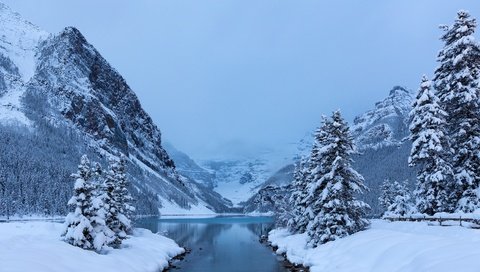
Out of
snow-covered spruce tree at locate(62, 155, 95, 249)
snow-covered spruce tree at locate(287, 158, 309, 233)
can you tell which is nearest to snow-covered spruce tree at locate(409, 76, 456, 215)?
snow-covered spruce tree at locate(287, 158, 309, 233)

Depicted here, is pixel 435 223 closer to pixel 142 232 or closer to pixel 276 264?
pixel 276 264

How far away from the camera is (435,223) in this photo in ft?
105

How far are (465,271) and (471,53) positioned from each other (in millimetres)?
22653

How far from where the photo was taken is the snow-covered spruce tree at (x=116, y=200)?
43200 mm

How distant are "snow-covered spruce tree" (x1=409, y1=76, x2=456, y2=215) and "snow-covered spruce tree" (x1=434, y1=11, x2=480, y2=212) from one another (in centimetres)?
78

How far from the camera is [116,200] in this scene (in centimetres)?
4666

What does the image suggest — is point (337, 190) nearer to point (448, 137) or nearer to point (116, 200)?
point (448, 137)

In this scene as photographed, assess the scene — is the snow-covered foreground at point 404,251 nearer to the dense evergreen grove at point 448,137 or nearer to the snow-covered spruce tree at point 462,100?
the dense evergreen grove at point 448,137

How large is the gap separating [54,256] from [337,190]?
84.0 feet

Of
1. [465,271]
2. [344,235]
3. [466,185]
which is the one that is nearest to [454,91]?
[466,185]

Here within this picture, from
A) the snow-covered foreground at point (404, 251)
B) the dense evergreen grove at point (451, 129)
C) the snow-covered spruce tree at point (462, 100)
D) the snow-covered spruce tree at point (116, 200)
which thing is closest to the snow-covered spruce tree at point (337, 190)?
the snow-covered foreground at point (404, 251)

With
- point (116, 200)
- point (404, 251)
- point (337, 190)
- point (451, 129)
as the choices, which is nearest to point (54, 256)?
point (116, 200)

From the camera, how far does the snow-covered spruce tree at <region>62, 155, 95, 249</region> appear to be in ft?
113

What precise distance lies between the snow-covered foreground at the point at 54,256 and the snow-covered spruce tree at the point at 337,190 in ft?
54.3
